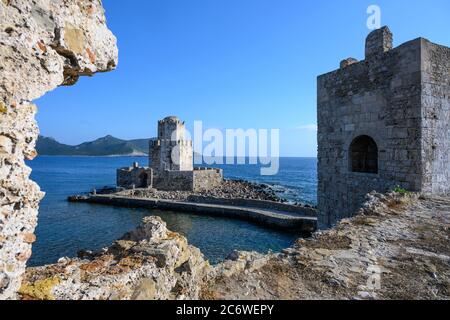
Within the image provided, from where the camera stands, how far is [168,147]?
41156mm

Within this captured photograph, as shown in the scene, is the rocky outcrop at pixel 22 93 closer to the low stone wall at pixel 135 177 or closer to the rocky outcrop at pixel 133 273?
the rocky outcrop at pixel 133 273

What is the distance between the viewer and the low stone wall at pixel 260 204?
24.8 m

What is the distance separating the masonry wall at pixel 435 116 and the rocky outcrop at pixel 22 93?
25.9 ft

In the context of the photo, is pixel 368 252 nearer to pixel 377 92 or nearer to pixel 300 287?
pixel 300 287

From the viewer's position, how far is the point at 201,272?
10.8 feet

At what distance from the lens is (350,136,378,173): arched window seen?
9094 millimetres

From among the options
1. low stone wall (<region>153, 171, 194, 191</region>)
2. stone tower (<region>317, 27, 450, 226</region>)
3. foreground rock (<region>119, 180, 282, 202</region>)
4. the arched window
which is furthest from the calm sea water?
the arched window

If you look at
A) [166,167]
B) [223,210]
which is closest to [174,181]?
[166,167]

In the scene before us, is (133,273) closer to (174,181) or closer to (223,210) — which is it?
(223,210)

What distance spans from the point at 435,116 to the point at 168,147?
3643 cm
